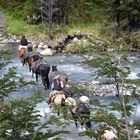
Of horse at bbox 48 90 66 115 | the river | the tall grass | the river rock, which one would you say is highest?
the tall grass

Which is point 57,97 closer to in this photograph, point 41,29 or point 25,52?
point 25,52

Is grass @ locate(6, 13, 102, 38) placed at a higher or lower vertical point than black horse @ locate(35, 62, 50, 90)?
higher

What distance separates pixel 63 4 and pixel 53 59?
11.9 m

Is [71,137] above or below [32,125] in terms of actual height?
below

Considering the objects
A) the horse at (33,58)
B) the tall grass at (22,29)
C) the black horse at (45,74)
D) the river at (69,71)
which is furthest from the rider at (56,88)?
the tall grass at (22,29)

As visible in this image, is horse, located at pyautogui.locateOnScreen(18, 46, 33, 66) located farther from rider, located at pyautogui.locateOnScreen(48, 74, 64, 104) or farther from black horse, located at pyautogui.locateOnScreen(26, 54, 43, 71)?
rider, located at pyautogui.locateOnScreen(48, 74, 64, 104)

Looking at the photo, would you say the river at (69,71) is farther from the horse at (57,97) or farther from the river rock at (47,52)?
the horse at (57,97)

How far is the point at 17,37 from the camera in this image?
129ft

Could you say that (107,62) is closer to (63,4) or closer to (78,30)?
(78,30)

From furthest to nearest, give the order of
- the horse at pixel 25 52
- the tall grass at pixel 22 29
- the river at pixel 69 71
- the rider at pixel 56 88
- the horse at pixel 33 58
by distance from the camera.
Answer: the tall grass at pixel 22 29 < the horse at pixel 25 52 < the horse at pixel 33 58 < the river at pixel 69 71 < the rider at pixel 56 88

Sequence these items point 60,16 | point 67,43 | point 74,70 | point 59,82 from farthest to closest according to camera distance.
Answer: point 60,16 → point 67,43 → point 74,70 → point 59,82

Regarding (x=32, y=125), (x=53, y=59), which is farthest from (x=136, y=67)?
(x=32, y=125)

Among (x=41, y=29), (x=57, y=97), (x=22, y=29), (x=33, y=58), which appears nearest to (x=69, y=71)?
(x=33, y=58)

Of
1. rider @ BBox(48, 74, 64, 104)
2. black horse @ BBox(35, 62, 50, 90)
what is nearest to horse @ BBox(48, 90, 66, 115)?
rider @ BBox(48, 74, 64, 104)
